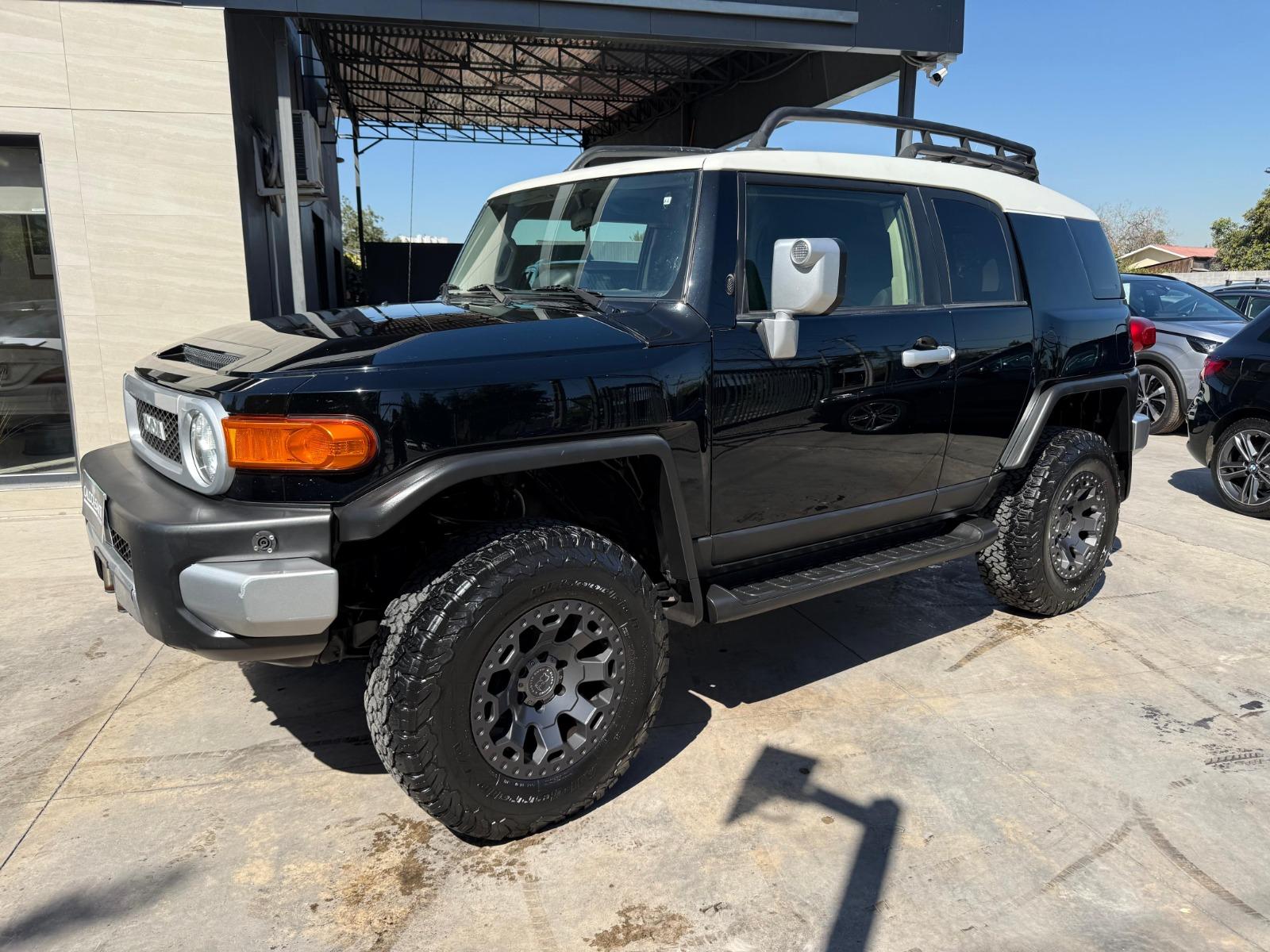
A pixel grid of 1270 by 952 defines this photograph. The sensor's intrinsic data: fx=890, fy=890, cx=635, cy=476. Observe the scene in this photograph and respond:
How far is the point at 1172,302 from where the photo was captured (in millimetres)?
10234

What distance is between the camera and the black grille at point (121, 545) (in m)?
2.52

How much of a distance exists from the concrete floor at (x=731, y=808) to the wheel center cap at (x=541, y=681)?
1.45 feet

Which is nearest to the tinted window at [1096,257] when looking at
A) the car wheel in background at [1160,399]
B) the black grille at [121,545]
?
the black grille at [121,545]

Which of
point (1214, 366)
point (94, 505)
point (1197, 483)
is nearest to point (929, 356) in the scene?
point (94, 505)

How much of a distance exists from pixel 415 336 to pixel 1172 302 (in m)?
10.4

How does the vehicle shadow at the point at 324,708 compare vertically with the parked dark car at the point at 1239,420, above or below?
below

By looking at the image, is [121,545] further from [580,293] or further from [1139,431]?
[1139,431]

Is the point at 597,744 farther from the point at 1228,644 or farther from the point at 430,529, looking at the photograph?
the point at 1228,644

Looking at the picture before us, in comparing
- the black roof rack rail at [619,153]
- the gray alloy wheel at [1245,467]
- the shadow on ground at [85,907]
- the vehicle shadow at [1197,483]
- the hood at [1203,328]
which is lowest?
the vehicle shadow at [1197,483]

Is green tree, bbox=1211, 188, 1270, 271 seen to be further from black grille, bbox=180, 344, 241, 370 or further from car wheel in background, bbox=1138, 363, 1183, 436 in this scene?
black grille, bbox=180, 344, 241, 370

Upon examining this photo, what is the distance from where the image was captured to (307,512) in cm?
231

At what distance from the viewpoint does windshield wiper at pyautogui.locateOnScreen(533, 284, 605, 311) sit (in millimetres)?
3073

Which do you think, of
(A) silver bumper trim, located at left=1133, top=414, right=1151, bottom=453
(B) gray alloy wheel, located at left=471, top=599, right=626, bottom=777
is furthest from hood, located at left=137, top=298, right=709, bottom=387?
(A) silver bumper trim, located at left=1133, top=414, right=1151, bottom=453

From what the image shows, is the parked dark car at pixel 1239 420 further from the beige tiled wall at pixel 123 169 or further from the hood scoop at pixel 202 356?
the beige tiled wall at pixel 123 169
